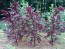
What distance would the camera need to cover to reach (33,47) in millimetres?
6039

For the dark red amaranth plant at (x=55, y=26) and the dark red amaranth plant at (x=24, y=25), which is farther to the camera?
the dark red amaranth plant at (x=55, y=26)

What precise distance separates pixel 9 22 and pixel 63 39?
1817 millimetres

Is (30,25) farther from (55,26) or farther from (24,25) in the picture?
(55,26)

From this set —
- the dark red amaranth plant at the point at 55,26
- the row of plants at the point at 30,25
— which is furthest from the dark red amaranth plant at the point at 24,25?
the dark red amaranth plant at the point at 55,26

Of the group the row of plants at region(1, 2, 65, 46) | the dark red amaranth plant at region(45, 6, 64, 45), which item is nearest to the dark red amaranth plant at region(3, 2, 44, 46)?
the row of plants at region(1, 2, 65, 46)

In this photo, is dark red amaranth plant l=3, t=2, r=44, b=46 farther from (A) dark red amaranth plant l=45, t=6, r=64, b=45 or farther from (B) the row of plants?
(A) dark red amaranth plant l=45, t=6, r=64, b=45

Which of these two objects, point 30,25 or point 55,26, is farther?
point 55,26

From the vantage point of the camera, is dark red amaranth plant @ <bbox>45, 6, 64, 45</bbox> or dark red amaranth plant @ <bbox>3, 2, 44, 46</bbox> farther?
dark red amaranth plant @ <bbox>45, 6, 64, 45</bbox>

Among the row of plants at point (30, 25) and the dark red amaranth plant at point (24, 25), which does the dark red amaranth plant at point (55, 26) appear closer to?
the row of plants at point (30, 25)

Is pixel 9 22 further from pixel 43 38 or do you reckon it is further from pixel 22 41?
pixel 43 38

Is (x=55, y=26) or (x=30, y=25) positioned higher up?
(x=30, y=25)

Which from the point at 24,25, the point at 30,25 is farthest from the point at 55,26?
the point at 24,25

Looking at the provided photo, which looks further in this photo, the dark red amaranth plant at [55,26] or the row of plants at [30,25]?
the dark red amaranth plant at [55,26]

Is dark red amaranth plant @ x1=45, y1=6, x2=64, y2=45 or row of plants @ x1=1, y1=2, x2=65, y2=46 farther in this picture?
dark red amaranth plant @ x1=45, y1=6, x2=64, y2=45
